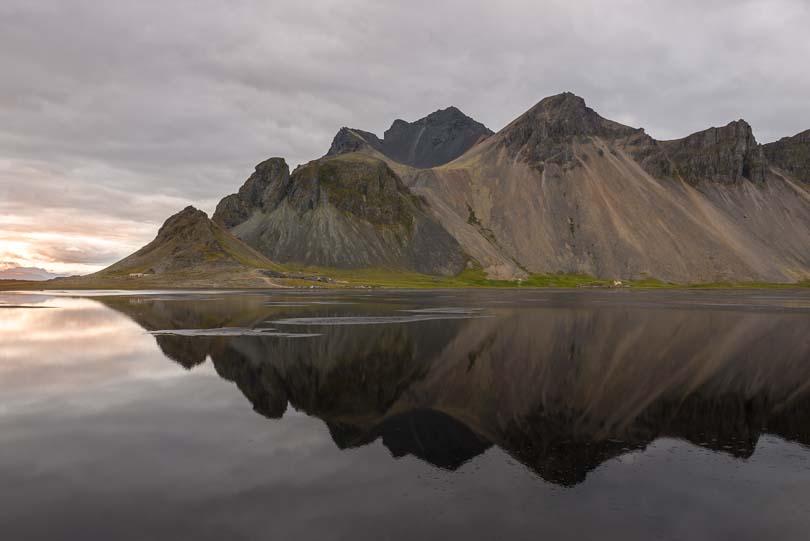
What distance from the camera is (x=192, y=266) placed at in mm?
181875

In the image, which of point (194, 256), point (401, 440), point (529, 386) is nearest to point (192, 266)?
point (194, 256)

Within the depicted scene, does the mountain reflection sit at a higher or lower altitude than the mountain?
lower

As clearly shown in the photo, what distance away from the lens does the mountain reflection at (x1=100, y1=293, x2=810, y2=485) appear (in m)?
19.9

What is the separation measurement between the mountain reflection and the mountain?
12204cm

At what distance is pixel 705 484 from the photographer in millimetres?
15430

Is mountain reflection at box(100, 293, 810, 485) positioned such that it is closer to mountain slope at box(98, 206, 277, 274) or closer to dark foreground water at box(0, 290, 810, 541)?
dark foreground water at box(0, 290, 810, 541)

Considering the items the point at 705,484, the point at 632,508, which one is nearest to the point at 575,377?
the point at 705,484

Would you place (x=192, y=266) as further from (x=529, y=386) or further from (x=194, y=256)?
(x=529, y=386)

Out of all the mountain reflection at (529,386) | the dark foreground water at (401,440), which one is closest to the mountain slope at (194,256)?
the mountain reflection at (529,386)

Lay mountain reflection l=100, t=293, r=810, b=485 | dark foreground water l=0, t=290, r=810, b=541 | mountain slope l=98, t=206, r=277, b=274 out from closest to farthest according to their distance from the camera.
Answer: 1. dark foreground water l=0, t=290, r=810, b=541
2. mountain reflection l=100, t=293, r=810, b=485
3. mountain slope l=98, t=206, r=277, b=274

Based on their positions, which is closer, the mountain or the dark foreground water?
the dark foreground water

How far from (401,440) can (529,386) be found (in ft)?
36.0

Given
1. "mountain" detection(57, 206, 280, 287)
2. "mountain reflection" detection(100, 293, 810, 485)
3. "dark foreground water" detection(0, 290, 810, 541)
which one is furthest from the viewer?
"mountain" detection(57, 206, 280, 287)

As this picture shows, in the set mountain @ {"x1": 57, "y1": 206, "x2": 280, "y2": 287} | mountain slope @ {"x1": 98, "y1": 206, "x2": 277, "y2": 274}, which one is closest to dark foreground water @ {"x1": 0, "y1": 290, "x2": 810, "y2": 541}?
mountain @ {"x1": 57, "y1": 206, "x2": 280, "y2": 287}
